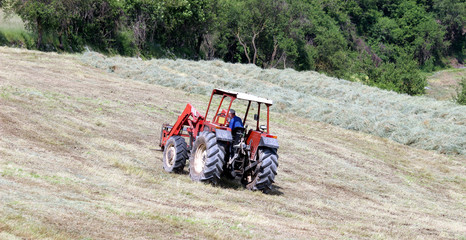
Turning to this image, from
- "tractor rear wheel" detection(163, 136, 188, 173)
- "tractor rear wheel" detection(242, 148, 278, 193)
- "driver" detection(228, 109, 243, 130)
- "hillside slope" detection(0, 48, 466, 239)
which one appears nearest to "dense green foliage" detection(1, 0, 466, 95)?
"hillside slope" detection(0, 48, 466, 239)

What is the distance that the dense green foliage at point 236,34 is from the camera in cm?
4644

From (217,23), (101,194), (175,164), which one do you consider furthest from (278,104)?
(217,23)

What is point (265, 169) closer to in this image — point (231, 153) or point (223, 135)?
point (231, 153)

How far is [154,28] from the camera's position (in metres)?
57.9

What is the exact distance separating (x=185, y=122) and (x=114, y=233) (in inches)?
285

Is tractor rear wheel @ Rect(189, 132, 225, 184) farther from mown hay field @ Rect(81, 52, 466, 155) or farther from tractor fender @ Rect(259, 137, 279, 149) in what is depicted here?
mown hay field @ Rect(81, 52, 466, 155)

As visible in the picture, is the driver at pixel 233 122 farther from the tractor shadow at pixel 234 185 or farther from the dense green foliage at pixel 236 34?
the dense green foliage at pixel 236 34

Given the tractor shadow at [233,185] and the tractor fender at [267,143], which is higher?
the tractor fender at [267,143]

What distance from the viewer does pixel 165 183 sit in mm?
12016

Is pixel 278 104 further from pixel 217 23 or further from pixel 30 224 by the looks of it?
pixel 217 23

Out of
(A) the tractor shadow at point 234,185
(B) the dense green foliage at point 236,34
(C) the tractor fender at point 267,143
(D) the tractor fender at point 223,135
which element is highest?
(B) the dense green foliage at point 236,34

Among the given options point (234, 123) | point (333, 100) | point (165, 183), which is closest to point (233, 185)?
point (234, 123)

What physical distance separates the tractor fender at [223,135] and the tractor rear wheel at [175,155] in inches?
59.5

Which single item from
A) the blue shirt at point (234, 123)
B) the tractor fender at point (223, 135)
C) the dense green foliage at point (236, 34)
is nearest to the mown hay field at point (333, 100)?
the dense green foliage at point (236, 34)
